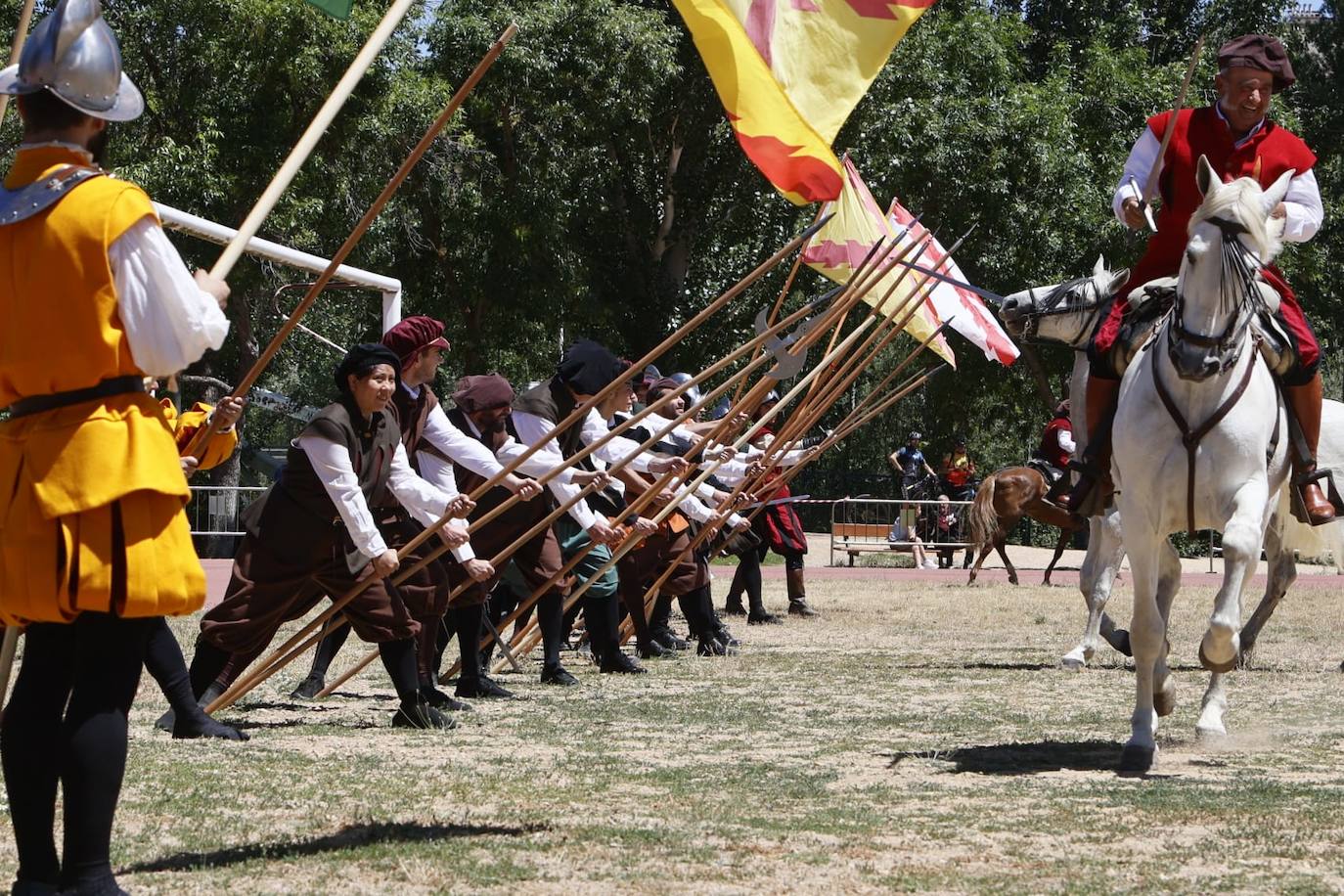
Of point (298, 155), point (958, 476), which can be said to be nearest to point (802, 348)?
point (298, 155)

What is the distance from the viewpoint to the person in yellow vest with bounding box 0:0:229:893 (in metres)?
4.05

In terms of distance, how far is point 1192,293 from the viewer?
22.4 ft

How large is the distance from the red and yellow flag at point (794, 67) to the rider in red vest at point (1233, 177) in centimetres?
123

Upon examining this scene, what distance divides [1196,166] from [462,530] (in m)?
3.42

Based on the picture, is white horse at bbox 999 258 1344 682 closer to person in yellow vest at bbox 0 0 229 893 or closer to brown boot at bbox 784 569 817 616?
brown boot at bbox 784 569 817 616

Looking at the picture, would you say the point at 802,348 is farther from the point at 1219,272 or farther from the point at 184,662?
the point at 184,662

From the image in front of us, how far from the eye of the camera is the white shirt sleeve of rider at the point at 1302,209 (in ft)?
24.6

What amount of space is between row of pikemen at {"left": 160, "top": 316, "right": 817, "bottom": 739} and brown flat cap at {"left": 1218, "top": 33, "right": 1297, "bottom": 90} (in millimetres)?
2831

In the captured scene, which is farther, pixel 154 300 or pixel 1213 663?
pixel 1213 663

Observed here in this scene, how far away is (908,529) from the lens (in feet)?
87.7

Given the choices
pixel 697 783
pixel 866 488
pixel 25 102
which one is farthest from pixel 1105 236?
pixel 25 102

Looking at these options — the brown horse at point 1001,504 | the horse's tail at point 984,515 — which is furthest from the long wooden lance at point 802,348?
the horse's tail at point 984,515

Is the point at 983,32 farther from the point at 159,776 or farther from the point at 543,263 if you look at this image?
the point at 159,776

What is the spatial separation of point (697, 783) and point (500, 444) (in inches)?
139
